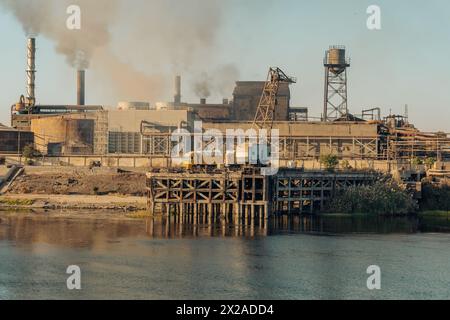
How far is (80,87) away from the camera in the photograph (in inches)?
5143

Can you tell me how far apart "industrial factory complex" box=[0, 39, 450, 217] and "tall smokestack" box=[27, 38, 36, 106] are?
16 cm

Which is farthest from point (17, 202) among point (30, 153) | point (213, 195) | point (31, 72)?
point (31, 72)

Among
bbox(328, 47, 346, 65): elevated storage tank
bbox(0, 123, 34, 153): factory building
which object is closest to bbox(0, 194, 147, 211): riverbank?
bbox(0, 123, 34, 153): factory building

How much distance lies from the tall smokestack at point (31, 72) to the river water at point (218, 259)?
53.5 m

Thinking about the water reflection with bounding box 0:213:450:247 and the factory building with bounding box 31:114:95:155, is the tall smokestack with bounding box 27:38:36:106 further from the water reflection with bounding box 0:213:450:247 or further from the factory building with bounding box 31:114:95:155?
the water reflection with bounding box 0:213:450:247

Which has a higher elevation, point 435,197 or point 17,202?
point 435,197

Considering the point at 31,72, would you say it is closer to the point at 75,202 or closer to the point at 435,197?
the point at 75,202

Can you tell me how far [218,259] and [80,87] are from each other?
82.2 meters

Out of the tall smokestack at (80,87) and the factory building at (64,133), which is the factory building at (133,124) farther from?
the tall smokestack at (80,87)

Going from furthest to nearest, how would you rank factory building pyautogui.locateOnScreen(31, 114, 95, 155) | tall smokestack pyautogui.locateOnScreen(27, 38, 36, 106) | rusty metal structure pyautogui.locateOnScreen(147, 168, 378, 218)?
tall smokestack pyautogui.locateOnScreen(27, 38, 36, 106)
factory building pyautogui.locateOnScreen(31, 114, 95, 155)
rusty metal structure pyautogui.locateOnScreen(147, 168, 378, 218)

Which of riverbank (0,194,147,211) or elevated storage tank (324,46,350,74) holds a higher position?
elevated storage tank (324,46,350,74)

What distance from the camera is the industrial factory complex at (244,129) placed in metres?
77.8

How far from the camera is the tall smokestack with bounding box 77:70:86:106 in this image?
12825 cm
